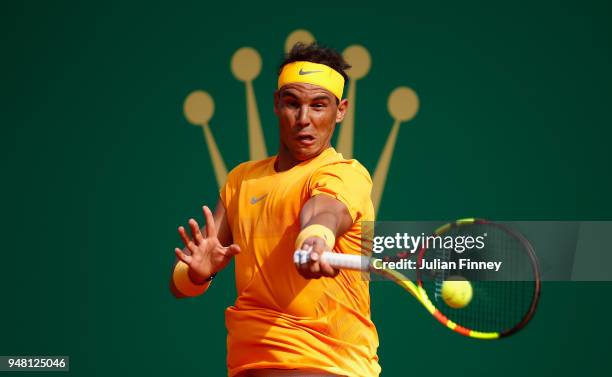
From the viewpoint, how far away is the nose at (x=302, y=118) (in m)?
3.47

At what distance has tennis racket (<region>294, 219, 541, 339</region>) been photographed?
297cm

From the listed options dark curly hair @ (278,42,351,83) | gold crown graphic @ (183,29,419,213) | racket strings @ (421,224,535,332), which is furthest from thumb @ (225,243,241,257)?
gold crown graphic @ (183,29,419,213)

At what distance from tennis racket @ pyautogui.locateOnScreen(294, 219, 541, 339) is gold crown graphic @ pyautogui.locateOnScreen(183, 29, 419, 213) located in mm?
1941

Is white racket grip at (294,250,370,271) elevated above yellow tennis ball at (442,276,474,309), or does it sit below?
above

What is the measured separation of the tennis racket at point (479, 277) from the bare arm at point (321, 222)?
0.02 meters

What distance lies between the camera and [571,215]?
5.50 metres

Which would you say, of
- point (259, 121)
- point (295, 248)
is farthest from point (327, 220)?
point (259, 121)

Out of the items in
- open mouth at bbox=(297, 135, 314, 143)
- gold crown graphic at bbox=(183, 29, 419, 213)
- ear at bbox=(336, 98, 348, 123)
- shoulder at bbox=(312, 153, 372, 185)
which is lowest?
shoulder at bbox=(312, 153, 372, 185)

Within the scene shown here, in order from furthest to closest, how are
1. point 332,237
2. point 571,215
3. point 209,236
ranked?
point 571,215 < point 209,236 < point 332,237

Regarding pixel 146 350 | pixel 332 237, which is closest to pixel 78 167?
pixel 146 350

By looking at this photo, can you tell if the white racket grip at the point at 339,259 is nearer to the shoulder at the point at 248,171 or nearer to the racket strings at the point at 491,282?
the racket strings at the point at 491,282

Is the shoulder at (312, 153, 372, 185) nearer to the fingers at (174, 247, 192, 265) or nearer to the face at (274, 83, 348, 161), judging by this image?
the face at (274, 83, 348, 161)

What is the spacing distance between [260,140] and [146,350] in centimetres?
128

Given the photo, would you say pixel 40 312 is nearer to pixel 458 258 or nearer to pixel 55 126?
pixel 55 126
